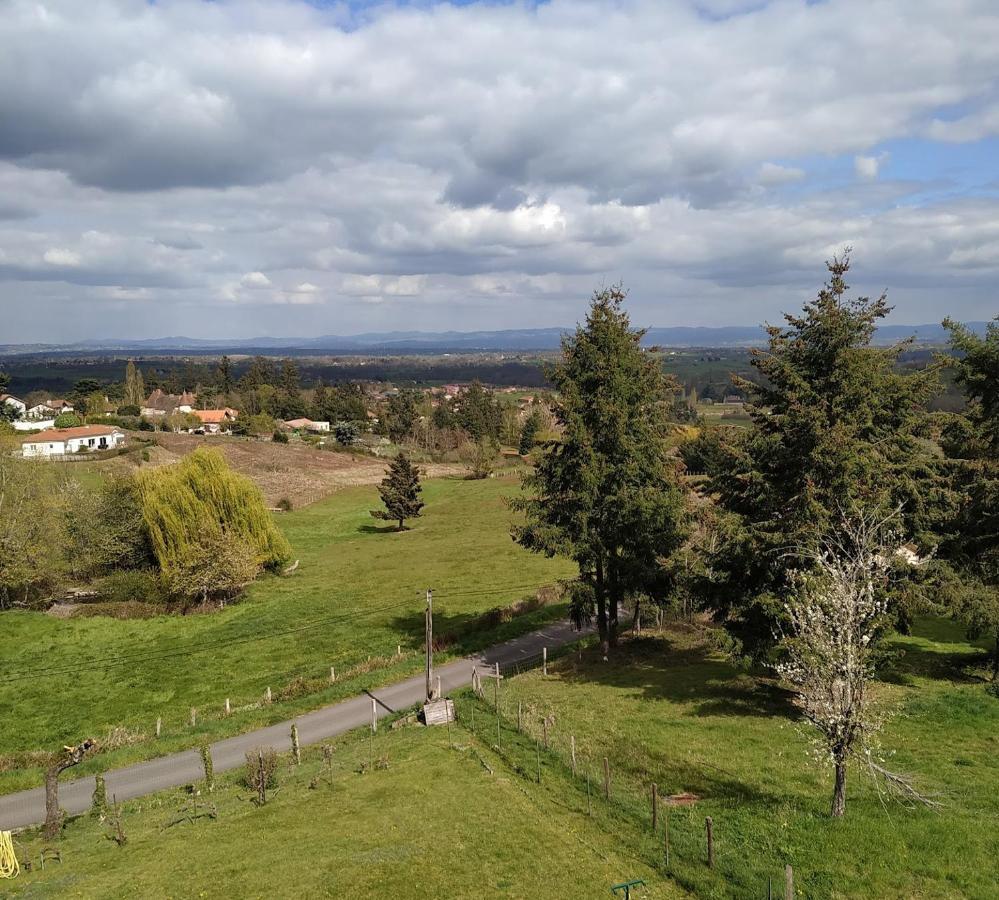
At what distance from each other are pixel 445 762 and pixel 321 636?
2248cm

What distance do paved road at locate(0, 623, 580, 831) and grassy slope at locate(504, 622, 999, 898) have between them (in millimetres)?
4992

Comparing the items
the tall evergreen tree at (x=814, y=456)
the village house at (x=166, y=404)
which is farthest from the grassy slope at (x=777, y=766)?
the village house at (x=166, y=404)

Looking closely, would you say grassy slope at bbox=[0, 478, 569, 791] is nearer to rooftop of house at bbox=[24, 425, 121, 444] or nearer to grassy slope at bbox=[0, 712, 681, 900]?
grassy slope at bbox=[0, 712, 681, 900]

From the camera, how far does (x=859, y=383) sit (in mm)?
21719

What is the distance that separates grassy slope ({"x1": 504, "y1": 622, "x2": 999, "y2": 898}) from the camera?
1426 centimetres

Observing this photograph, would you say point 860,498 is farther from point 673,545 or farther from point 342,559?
point 342,559

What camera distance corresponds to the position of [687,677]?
29125mm

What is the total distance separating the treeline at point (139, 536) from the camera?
5150cm

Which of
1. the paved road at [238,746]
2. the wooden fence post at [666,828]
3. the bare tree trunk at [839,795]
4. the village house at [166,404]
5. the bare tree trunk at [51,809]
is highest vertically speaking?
the village house at [166,404]

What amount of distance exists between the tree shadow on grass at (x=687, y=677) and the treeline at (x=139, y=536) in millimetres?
32583

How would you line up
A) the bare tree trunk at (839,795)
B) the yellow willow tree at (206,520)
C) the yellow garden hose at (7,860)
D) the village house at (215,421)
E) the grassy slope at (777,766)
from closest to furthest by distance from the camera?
the grassy slope at (777,766) → the bare tree trunk at (839,795) → the yellow garden hose at (7,860) → the yellow willow tree at (206,520) → the village house at (215,421)

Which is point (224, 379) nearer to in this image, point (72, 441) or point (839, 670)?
point (72, 441)

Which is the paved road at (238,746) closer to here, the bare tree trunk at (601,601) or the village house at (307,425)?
the bare tree trunk at (601,601)

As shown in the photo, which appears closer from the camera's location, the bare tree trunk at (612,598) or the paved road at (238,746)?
the paved road at (238,746)
